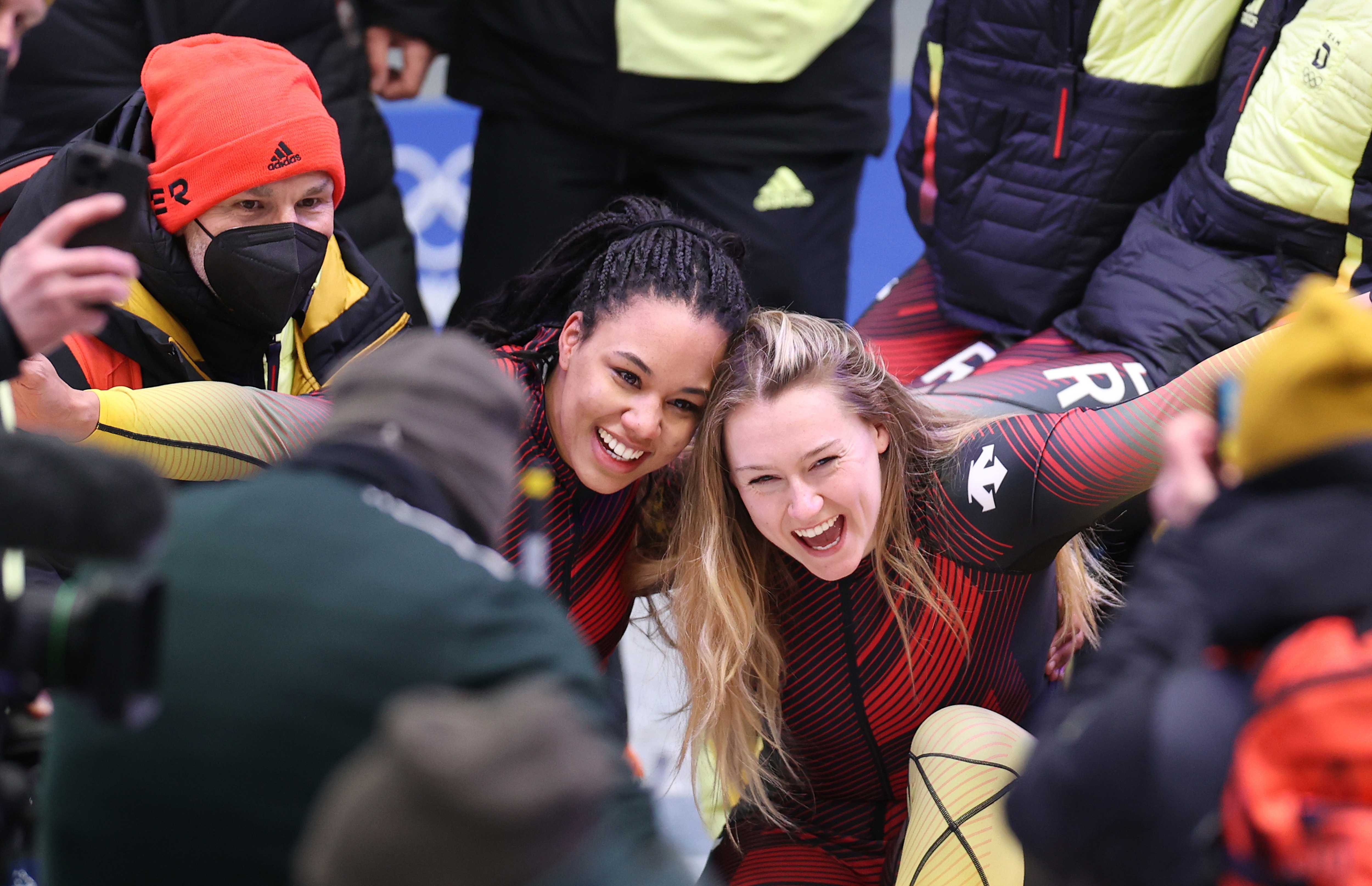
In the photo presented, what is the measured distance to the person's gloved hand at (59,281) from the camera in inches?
50.2

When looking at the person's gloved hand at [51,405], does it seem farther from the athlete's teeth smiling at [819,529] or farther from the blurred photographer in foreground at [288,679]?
the athlete's teeth smiling at [819,529]

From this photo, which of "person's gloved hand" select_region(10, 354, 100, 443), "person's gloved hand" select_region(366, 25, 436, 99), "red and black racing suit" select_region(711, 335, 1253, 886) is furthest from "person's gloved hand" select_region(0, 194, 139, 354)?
"person's gloved hand" select_region(366, 25, 436, 99)

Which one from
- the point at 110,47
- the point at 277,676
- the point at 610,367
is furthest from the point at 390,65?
the point at 277,676

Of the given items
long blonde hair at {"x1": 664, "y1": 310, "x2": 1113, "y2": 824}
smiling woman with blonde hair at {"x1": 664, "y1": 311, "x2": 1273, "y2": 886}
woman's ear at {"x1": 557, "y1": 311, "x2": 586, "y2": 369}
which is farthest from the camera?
woman's ear at {"x1": 557, "y1": 311, "x2": 586, "y2": 369}

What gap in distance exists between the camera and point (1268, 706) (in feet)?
3.50

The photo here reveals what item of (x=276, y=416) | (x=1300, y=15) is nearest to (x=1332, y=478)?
(x=276, y=416)

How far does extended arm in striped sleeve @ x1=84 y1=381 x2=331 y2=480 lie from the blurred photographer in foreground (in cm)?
91

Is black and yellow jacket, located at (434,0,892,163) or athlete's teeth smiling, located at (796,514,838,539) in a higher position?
black and yellow jacket, located at (434,0,892,163)

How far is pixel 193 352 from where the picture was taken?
2434 millimetres

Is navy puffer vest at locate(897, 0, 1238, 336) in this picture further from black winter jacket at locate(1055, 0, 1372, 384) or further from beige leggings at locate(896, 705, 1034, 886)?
beige leggings at locate(896, 705, 1034, 886)

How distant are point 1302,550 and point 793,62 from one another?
220 cm

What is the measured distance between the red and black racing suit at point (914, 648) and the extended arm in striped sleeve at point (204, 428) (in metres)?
0.86

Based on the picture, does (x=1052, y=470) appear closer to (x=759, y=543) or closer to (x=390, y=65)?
(x=759, y=543)

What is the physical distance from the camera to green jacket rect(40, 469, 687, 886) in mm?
1027
